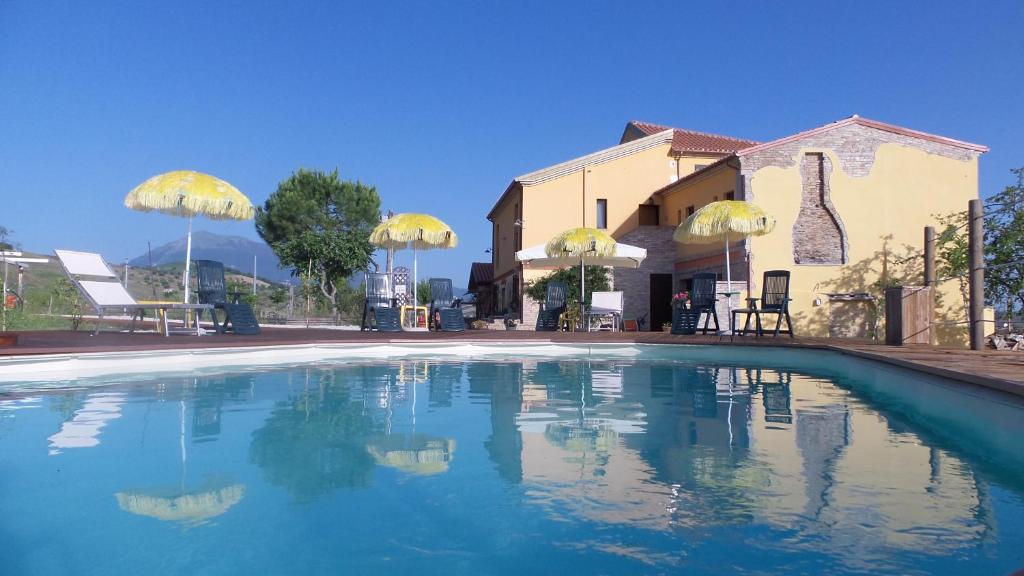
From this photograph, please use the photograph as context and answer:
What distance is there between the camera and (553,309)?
1438cm

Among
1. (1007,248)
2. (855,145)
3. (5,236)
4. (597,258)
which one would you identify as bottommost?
(597,258)

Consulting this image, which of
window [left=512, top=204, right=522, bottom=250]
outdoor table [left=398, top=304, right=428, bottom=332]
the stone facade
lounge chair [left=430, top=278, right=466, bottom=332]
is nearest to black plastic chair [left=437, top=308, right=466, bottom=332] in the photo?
lounge chair [left=430, top=278, right=466, bottom=332]

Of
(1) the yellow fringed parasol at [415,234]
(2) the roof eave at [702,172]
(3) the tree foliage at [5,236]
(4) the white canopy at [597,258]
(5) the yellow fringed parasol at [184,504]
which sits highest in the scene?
(2) the roof eave at [702,172]

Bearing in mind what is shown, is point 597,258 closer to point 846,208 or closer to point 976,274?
point 846,208

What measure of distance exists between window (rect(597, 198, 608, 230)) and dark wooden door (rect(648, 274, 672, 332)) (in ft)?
7.92

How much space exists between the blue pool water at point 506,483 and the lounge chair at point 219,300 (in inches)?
190

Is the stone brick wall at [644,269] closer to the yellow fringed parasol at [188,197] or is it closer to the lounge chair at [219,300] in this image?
the lounge chair at [219,300]

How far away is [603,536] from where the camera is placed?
7.80ft

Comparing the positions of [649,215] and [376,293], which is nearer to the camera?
[376,293]

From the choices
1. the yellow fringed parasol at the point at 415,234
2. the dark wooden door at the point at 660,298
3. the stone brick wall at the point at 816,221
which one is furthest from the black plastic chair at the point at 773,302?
the dark wooden door at the point at 660,298

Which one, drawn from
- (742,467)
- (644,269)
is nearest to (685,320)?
(644,269)

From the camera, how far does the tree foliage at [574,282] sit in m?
18.8

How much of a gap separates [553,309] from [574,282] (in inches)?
192

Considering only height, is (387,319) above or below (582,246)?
below
